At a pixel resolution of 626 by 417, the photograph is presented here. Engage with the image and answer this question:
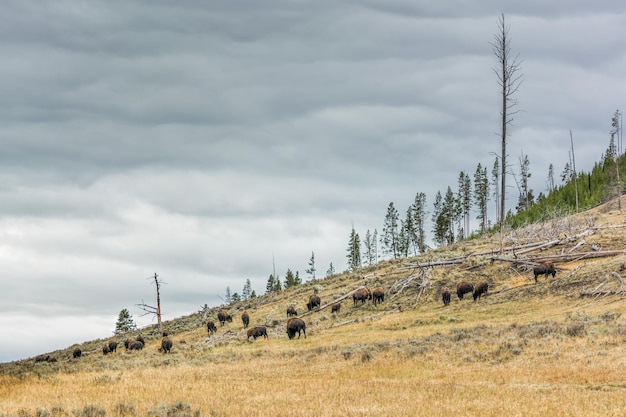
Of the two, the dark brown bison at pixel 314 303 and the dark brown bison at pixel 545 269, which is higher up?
the dark brown bison at pixel 545 269

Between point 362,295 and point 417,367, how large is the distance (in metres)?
27.6

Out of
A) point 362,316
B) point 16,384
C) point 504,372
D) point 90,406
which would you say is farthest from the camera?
point 362,316

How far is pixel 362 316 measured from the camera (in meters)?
43.0

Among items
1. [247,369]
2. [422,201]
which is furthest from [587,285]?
[422,201]

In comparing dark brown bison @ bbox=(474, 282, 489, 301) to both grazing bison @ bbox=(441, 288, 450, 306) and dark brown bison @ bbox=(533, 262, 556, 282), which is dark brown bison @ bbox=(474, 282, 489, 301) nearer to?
grazing bison @ bbox=(441, 288, 450, 306)

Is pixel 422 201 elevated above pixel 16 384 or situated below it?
above

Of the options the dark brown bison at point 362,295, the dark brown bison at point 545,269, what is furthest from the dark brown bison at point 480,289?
the dark brown bison at point 362,295

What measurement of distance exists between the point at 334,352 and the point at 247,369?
14.7 feet

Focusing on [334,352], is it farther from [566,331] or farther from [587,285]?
[587,285]

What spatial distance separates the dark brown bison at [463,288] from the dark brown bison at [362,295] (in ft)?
29.5

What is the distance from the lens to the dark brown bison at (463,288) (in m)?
42.7

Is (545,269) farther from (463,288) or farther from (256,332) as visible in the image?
(256,332)

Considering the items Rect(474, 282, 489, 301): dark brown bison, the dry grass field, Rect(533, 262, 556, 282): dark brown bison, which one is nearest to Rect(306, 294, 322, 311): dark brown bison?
the dry grass field

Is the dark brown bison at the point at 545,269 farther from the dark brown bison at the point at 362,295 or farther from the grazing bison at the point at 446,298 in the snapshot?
the dark brown bison at the point at 362,295
